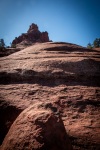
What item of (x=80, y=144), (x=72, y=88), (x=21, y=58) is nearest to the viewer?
(x=80, y=144)

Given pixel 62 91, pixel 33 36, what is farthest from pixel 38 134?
pixel 33 36

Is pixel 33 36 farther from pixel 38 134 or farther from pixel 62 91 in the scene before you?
pixel 38 134

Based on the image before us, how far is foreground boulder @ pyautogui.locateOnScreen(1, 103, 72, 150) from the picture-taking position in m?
4.45

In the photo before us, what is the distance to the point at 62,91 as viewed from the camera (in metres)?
9.38

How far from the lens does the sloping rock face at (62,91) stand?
6.84 metres

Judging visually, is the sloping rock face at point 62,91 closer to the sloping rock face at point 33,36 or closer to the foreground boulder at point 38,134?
the foreground boulder at point 38,134

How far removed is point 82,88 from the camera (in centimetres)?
966

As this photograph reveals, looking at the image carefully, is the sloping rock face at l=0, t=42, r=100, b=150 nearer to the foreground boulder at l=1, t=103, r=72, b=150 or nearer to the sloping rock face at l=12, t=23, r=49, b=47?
the foreground boulder at l=1, t=103, r=72, b=150

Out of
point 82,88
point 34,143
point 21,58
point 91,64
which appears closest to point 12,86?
point 21,58

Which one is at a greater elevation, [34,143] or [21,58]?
[21,58]

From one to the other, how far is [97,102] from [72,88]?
2073 millimetres

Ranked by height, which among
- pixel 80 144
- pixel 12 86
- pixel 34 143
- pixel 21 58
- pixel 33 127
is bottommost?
pixel 80 144

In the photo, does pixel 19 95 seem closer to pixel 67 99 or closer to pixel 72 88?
pixel 67 99

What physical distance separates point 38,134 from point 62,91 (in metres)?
5.08
